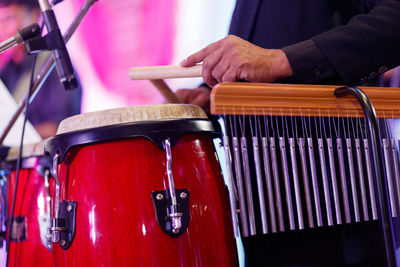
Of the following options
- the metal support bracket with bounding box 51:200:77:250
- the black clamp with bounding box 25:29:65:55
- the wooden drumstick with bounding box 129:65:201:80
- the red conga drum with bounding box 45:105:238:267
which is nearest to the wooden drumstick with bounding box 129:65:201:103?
the wooden drumstick with bounding box 129:65:201:80

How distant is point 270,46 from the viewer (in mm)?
1368

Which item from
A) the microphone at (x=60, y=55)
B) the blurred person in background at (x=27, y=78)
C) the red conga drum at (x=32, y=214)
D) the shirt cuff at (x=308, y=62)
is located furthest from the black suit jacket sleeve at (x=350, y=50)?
the blurred person in background at (x=27, y=78)

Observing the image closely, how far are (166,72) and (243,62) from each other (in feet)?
0.85

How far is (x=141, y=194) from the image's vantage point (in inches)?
39.3

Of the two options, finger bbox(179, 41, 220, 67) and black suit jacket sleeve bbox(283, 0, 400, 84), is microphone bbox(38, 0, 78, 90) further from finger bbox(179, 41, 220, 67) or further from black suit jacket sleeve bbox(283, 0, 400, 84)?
black suit jacket sleeve bbox(283, 0, 400, 84)

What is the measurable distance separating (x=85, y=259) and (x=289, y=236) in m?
0.57

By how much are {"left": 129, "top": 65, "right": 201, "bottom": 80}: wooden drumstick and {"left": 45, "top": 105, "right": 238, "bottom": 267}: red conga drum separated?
10 centimetres

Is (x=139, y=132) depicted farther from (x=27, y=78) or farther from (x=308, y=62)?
(x=27, y=78)

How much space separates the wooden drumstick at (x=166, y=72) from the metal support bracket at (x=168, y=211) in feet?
1.03

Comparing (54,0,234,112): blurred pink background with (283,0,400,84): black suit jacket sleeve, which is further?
(54,0,234,112): blurred pink background

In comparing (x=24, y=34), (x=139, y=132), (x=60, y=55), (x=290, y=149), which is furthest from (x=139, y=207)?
(x=24, y=34)

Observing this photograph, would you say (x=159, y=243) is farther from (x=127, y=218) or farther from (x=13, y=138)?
(x=13, y=138)

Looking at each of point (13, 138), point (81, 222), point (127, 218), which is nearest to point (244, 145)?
point (127, 218)

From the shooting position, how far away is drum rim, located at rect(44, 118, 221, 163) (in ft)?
3.31
